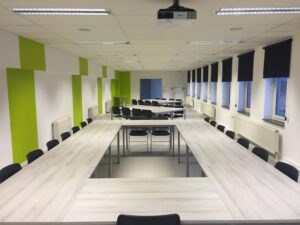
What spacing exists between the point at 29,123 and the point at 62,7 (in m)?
3.36

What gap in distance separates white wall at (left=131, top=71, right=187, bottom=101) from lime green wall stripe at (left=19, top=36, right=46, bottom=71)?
43.4 ft

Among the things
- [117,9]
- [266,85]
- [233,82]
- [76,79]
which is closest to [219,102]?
[233,82]

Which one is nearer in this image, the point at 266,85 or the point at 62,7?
the point at 62,7

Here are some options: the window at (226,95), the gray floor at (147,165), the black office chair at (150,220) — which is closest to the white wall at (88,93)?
the gray floor at (147,165)

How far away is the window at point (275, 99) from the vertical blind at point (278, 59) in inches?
17.6

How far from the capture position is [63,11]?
10.4ft

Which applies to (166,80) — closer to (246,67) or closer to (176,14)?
(246,67)

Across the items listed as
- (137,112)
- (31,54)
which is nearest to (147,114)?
(137,112)

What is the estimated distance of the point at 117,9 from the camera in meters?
3.05

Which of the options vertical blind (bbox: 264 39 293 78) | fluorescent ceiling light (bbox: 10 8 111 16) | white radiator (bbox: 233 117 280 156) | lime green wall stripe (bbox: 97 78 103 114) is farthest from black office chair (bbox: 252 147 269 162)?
lime green wall stripe (bbox: 97 78 103 114)

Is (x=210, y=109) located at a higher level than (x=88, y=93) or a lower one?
lower

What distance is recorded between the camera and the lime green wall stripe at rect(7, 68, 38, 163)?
4.88m

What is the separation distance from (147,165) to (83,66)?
5014 mm

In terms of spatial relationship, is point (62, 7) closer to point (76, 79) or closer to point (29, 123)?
point (29, 123)
